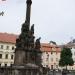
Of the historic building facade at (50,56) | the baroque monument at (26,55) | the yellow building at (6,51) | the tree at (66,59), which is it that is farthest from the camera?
the historic building facade at (50,56)

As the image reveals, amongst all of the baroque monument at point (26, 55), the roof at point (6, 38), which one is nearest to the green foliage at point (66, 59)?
the roof at point (6, 38)

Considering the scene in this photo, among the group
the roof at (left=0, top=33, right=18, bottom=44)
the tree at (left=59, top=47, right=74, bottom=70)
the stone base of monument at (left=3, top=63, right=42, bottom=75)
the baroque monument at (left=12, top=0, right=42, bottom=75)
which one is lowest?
the stone base of monument at (left=3, top=63, right=42, bottom=75)

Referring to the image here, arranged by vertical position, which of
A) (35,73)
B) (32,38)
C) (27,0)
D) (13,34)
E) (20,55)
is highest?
(13,34)

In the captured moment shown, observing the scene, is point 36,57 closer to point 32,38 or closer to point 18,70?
point 32,38

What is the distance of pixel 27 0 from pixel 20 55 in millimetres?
7002

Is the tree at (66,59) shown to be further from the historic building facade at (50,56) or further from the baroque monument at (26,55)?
the baroque monument at (26,55)

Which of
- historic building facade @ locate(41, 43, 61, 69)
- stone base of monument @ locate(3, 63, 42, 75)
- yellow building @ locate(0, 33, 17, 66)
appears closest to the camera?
stone base of monument @ locate(3, 63, 42, 75)

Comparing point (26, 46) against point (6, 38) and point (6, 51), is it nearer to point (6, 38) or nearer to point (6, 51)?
point (6, 51)

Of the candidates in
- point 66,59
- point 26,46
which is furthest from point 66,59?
point 26,46

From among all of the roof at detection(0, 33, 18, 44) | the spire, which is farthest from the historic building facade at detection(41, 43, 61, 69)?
the spire

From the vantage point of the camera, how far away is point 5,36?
80750 mm

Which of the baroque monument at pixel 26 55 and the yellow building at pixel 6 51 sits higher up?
the yellow building at pixel 6 51

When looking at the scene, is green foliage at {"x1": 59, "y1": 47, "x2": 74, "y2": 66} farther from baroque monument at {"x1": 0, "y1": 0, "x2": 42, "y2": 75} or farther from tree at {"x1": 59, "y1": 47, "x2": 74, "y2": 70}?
baroque monument at {"x1": 0, "y1": 0, "x2": 42, "y2": 75}

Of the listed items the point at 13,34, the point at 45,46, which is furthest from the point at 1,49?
the point at 45,46
